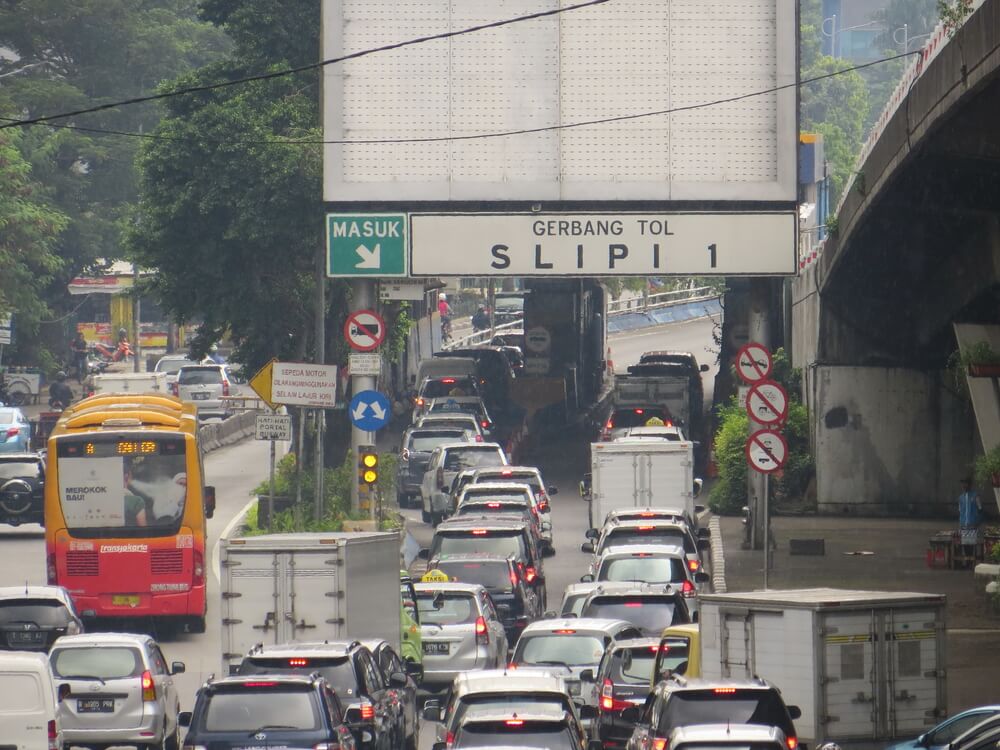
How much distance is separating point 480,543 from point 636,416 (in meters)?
21.6

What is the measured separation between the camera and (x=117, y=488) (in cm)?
2805

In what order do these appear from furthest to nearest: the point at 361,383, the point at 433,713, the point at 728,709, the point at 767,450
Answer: the point at 361,383
the point at 767,450
the point at 433,713
the point at 728,709

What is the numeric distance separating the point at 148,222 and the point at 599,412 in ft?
71.3

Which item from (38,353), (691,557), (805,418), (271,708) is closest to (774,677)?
(271,708)

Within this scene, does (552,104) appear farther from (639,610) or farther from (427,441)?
(427,441)

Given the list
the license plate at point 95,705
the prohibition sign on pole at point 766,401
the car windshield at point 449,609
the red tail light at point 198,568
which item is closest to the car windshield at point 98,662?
the license plate at point 95,705

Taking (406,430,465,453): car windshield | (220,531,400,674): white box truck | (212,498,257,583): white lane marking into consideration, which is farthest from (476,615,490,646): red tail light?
(406,430,465,453): car windshield

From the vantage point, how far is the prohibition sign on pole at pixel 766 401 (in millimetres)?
26562

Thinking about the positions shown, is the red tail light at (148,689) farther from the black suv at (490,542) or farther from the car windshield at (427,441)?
the car windshield at (427,441)

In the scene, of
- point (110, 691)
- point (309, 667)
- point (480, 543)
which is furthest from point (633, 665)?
point (480, 543)

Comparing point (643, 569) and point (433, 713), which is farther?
point (643, 569)

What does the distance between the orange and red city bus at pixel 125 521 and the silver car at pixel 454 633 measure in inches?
245

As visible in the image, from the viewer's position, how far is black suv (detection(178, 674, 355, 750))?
1504 centimetres

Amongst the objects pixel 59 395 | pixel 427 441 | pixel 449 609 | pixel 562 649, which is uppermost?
pixel 59 395
